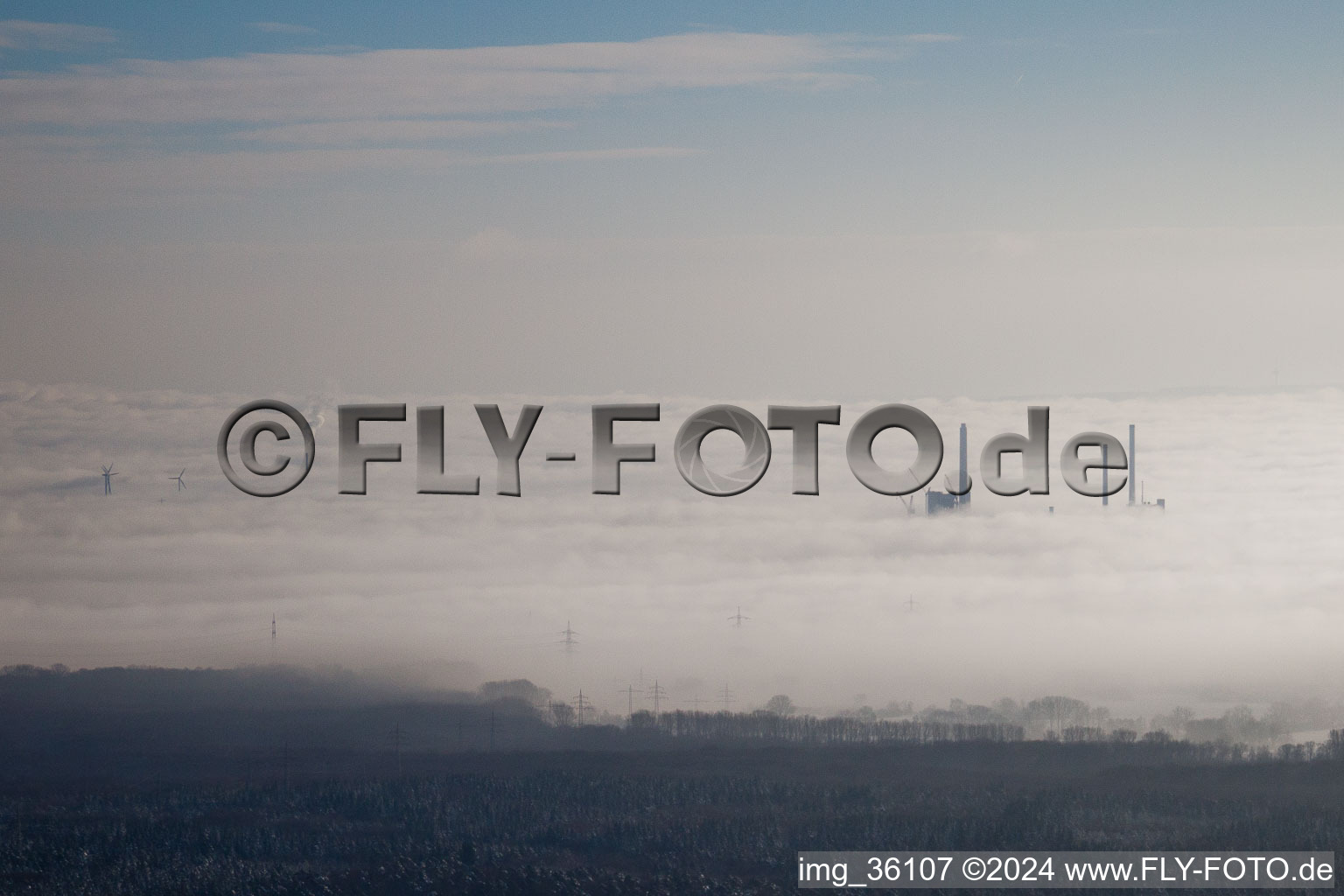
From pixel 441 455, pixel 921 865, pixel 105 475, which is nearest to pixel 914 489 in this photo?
pixel 441 455

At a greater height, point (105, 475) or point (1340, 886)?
point (105, 475)

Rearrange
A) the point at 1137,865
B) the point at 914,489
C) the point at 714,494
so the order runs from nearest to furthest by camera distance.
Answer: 1. the point at 914,489
2. the point at 714,494
3. the point at 1137,865

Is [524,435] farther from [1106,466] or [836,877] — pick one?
[836,877]

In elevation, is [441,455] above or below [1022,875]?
above

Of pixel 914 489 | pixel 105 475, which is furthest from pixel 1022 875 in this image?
pixel 105 475

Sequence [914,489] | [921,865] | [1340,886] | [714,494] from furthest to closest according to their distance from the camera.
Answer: [1340,886] < [921,865] < [714,494] < [914,489]

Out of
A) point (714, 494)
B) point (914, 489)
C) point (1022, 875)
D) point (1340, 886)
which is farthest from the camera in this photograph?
point (1340, 886)

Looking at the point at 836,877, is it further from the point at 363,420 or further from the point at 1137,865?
the point at 363,420

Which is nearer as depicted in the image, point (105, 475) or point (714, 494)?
point (714, 494)

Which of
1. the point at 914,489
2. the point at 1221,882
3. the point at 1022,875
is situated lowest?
the point at 1221,882
